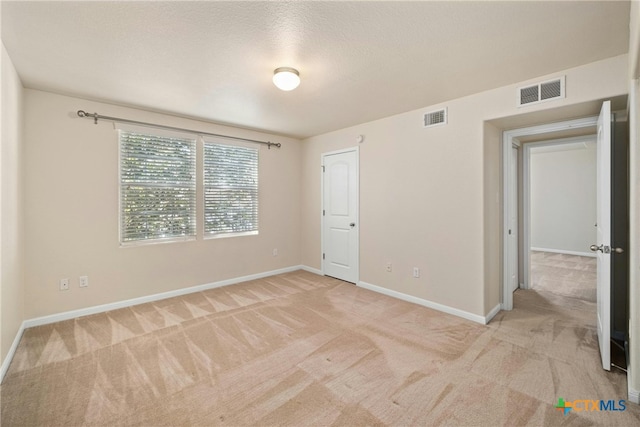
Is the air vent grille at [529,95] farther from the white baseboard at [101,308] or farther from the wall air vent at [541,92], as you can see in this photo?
the white baseboard at [101,308]

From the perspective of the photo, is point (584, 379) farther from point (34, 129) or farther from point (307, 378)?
point (34, 129)

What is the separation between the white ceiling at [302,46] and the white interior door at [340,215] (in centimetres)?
154

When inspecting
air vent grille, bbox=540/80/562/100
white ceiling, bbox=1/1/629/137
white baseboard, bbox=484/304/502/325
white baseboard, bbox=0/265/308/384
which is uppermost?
white ceiling, bbox=1/1/629/137

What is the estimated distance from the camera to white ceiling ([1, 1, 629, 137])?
5.79 ft

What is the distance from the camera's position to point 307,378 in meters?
2.14

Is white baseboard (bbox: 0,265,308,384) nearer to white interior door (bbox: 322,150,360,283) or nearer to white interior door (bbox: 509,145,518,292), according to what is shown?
white interior door (bbox: 322,150,360,283)

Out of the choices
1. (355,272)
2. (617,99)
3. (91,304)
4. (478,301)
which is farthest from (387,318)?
(91,304)

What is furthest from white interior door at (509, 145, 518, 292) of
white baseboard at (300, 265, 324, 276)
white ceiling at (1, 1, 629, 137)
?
white baseboard at (300, 265, 324, 276)

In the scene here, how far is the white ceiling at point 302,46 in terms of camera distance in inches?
69.5

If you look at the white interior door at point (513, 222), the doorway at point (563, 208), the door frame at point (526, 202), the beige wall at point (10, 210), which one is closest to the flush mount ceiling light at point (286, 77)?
the beige wall at point (10, 210)

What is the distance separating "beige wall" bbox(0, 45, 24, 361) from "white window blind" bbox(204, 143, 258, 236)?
1941mm

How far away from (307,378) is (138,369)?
1.37 meters

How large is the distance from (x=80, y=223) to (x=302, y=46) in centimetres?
319

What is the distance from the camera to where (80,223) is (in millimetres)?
3260
